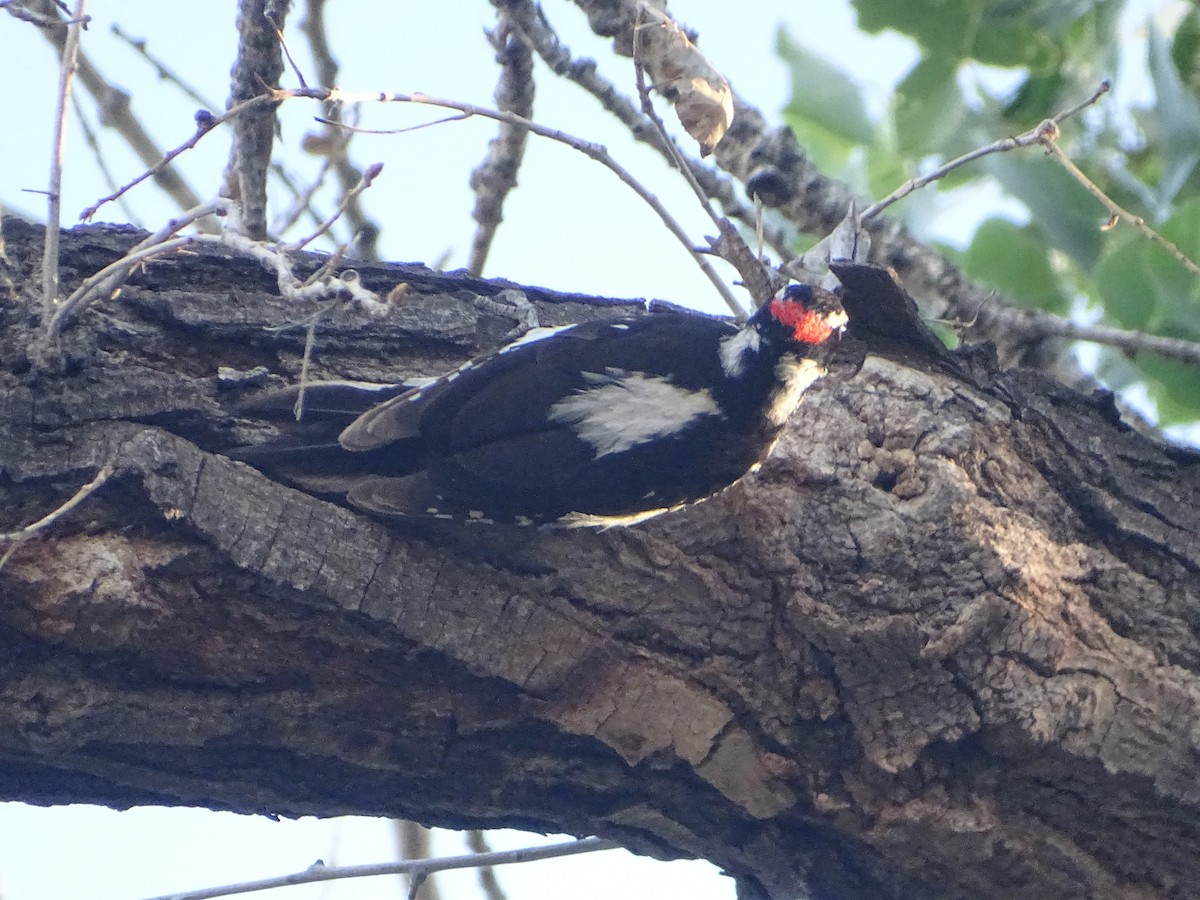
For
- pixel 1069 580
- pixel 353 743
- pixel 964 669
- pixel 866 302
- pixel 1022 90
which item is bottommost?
pixel 353 743

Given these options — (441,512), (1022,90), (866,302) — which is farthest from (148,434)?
(1022,90)

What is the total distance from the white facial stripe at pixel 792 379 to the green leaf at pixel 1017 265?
1.39 metres

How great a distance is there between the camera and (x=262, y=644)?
183 cm

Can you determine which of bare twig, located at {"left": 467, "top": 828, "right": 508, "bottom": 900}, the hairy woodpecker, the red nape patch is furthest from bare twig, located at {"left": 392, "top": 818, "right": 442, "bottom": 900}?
the red nape patch

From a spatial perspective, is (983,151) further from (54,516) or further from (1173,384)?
(54,516)

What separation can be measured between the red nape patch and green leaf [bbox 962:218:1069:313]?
4.49ft

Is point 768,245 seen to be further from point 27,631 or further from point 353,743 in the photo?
point 27,631

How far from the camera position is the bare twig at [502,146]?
287 centimetres

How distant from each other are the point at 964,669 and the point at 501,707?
2.50 feet

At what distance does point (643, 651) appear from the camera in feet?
6.38

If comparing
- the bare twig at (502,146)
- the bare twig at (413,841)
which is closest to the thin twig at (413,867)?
the bare twig at (413,841)

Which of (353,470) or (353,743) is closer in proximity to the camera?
(353,743)

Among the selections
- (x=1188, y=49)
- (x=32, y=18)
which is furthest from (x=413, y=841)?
(x=1188, y=49)

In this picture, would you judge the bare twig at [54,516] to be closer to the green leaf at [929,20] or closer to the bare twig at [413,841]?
the bare twig at [413,841]
